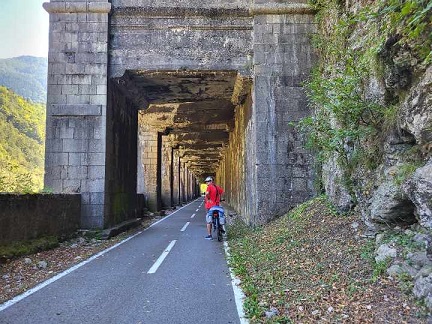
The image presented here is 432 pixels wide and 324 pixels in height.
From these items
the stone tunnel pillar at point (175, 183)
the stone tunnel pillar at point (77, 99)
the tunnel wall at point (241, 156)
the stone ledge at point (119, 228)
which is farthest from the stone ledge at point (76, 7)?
the stone tunnel pillar at point (175, 183)

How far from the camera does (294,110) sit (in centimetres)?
1167

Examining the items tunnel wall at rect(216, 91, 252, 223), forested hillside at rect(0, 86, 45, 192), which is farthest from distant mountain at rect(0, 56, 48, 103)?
tunnel wall at rect(216, 91, 252, 223)

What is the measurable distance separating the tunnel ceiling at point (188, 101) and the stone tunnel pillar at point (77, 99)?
114cm

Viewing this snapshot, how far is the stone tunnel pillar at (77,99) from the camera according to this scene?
38.2ft

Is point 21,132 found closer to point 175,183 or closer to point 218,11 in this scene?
point 175,183

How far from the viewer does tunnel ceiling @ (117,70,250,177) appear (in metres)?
12.8

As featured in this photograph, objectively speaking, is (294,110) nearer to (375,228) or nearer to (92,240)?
(375,228)

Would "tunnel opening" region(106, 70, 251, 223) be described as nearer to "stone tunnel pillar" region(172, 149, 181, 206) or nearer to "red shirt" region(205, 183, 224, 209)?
"red shirt" region(205, 183, 224, 209)

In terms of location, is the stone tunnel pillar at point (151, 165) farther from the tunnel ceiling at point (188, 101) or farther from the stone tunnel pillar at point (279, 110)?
the stone tunnel pillar at point (279, 110)

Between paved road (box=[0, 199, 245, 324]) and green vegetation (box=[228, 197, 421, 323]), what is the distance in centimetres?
43

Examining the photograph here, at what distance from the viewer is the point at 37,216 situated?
8.80 m

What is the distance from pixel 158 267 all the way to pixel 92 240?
14.7 ft

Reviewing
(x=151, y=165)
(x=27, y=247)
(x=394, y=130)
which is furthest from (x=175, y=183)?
(x=394, y=130)

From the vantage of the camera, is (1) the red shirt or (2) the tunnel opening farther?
(2) the tunnel opening
